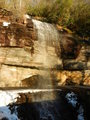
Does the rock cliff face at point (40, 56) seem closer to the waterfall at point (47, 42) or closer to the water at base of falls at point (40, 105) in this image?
the waterfall at point (47, 42)

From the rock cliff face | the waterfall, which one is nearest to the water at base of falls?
the rock cliff face

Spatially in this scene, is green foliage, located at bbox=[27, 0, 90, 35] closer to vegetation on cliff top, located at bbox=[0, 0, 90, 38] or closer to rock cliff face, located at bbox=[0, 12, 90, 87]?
vegetation on cliff top, located at bbox=[0, 0, 90, 38]

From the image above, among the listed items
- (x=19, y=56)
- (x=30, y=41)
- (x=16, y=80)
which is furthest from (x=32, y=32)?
(x=16, y=80)

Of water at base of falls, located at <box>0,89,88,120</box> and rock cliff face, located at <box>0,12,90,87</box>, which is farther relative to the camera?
rock cliff face, located at <box>0,12,90,87</box>

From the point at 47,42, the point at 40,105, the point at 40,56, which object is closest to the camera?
the point at 40,105

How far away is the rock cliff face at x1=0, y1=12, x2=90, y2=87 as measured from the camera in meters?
14.8

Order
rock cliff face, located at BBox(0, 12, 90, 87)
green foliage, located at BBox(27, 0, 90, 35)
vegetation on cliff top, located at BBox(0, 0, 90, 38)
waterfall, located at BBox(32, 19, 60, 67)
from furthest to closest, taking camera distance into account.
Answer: green foliage, located at BBox(27, 0, 90, 35)
vegetation on cliff top, located at BBox(0, 0, 90, 38)
waterfall, located at BBox(32, 19, 60, 67)
rock cliff face, located at BBox(0, 12, 90, 87)

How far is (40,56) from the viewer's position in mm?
15672

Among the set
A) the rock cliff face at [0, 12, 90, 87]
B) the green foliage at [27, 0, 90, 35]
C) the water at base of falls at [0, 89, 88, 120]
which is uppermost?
the green foliage at [27, 0, 90, 35]

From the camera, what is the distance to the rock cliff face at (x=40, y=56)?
14.8 meters

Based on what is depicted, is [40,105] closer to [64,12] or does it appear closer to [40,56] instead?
[40,56]

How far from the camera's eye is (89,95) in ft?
46.2

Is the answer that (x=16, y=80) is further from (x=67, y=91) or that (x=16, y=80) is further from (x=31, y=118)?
(x=31, y=118)

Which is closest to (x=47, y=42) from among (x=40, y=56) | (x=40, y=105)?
(x=40, y=56)
